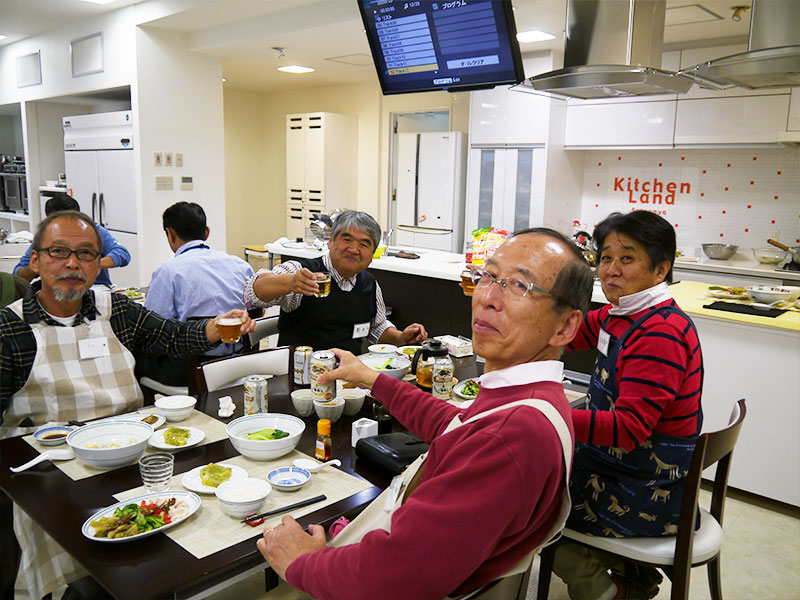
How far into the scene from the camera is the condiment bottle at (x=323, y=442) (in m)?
1.78

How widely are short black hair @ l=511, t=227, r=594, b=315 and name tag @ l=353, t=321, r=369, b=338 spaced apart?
1820 millimetres

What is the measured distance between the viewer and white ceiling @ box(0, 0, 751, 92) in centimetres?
476

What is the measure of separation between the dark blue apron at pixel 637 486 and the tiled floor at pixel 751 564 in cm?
80

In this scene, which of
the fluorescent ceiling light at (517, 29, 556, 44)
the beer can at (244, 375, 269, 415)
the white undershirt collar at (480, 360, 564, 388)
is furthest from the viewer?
the fluorescent ceiling light at (517, 29, 556, 44)

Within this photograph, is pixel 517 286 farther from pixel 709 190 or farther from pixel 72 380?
pixel 709 190

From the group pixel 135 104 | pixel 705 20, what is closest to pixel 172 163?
pixel 135 104

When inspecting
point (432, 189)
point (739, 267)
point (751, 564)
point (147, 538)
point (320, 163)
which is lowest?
point (751, 564)

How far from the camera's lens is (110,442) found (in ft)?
5.96

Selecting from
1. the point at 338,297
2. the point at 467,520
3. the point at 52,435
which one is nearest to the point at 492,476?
the point at 467,520

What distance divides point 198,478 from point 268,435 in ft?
0.82

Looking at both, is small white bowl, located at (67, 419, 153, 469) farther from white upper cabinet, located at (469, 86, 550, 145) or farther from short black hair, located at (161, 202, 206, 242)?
white upper cabinet, located at (469, 86, 550, 145)

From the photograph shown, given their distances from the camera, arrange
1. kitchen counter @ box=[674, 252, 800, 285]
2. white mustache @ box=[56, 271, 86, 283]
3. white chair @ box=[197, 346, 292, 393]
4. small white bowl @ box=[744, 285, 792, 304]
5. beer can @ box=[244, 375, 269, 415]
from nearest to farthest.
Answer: beer can @ box=[244, 375, 269, 415] → white mustache @ box=[56, 271, 86, 283] → white chair @ box=[197, 346, 292, 393] → small white bowl @ box=[744, 285, 792, 304] → kitchen counter @ box=[674, 252, 800, 285]

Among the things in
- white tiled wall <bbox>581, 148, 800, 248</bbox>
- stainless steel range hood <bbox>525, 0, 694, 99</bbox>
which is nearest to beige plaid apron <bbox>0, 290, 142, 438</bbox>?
stainless steel range hood <bbox>525, 0, 694, 99</bbox>

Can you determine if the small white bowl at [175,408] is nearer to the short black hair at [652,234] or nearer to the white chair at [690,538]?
the white chair at [690,538]
